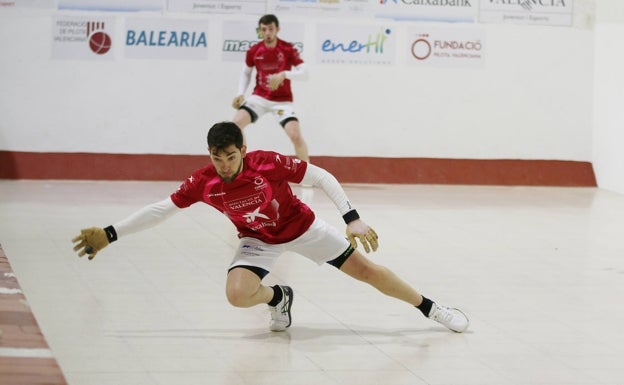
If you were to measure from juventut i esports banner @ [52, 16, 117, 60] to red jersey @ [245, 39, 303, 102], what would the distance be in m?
1.79

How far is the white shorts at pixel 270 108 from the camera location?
44.3 feet

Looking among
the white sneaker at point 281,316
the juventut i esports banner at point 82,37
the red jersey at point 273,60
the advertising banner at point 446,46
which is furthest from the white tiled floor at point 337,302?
the advertising banner at point 446,46

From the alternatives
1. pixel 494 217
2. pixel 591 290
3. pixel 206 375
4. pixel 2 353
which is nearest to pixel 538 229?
pixel 494 217

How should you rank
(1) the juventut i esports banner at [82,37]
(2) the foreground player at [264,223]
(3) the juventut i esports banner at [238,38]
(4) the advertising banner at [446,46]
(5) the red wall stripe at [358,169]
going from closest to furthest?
1. (2) the foreground player at [264,223]
2. (1) the juventut i esports banner at [82,37]
3. (5) the red wall stripe at [358,169]
4. (3) the juventut i esports banner at [238,38]
5. (4) the advertising banner at [446,46]

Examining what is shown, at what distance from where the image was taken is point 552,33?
14.9m

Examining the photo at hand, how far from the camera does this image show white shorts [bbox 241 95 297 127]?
44.3 feet

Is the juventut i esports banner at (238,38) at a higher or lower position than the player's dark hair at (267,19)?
lower

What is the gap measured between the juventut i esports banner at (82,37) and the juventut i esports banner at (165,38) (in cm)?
22

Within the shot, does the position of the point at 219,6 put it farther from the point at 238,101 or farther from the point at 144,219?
the point at 144,219

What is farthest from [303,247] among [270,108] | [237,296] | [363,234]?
[270,108]

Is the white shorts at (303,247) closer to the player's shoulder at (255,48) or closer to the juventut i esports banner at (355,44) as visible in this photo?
the player's shoulder at (255,48)

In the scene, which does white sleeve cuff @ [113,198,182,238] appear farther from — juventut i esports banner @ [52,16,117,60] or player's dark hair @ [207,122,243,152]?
juventut i esports banner @ [52,16,117,60]

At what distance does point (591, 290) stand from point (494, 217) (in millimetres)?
3724

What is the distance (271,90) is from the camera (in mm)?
13344
